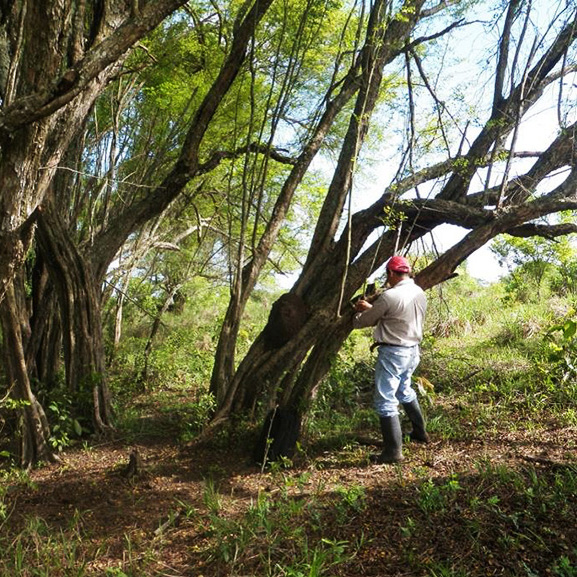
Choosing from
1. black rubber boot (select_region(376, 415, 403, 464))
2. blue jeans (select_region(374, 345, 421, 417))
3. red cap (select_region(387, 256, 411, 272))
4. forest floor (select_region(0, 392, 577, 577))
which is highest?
red cap (select_region(387, 256, 411, 272))

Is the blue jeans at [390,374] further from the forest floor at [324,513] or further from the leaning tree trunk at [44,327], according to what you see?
the leaning tree trunk at [44,327]

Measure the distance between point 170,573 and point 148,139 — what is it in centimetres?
697

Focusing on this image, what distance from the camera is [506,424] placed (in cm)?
490

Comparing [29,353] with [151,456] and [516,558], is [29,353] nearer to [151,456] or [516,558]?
[151,456]

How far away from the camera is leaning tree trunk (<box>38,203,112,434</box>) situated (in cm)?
545

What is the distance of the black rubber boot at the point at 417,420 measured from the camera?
183 inches

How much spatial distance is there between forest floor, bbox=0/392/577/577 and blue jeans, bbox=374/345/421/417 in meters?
0.47

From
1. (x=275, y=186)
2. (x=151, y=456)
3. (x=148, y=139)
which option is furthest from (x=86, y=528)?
(x=275, y=186)

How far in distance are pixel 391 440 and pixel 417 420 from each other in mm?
518

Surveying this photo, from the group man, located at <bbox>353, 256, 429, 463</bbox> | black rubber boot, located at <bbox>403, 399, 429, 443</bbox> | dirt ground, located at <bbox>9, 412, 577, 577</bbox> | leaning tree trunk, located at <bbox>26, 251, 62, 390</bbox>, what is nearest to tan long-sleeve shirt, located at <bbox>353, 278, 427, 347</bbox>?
man, located at <bbox>353, 256, 429, 463</bbox>

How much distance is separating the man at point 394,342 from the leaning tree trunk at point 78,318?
9.68ft

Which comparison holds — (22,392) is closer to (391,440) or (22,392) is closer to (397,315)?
(391,440)

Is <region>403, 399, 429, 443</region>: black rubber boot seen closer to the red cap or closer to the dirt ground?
the dirt ground

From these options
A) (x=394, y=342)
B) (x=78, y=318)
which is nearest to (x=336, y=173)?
(x=394, y=342)
